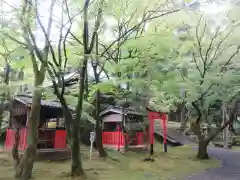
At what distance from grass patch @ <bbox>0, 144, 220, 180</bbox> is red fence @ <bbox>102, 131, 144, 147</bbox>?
1404 mm

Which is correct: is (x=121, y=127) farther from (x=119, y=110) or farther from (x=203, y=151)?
(x=203, y=151)

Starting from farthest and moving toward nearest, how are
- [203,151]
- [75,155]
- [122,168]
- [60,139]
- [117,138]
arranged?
[117,138] < [203,151] < [60,139] < [122,168] < [75,155]

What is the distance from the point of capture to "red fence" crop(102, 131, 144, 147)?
57.7ft

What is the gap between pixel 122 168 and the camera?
1259cm

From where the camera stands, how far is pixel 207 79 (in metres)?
13.9

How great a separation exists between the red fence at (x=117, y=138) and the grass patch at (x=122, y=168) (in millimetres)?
1404

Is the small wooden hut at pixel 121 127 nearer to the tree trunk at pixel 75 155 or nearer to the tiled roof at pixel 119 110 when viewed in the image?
the tiled roof at pixel 119 110

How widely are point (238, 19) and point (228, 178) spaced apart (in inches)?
299

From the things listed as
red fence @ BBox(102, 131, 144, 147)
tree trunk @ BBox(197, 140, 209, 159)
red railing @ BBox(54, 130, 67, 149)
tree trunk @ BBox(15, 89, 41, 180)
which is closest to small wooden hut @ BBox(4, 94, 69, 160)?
red railing @ BBox(54, 130, 67, 149)

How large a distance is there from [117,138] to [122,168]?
513 centimetres

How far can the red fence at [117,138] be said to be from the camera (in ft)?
57.7

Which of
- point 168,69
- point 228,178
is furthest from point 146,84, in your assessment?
point 228,178

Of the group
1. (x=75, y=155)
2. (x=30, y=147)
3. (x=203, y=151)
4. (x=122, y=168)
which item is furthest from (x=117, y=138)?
(x=30, y=147)

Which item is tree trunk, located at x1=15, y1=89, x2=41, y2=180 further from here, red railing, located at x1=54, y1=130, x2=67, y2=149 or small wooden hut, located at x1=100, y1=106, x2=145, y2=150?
small wooden hut, located at x1=100, y1=106, x2=145, y2=150
